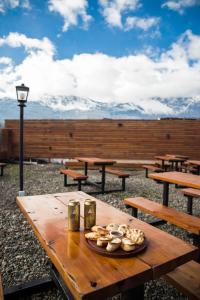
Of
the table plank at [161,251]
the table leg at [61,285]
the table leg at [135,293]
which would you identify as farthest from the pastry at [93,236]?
the table leg at [61,285]

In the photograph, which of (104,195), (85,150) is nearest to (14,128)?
(85,150)

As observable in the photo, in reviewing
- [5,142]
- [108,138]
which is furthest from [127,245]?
[5,142]

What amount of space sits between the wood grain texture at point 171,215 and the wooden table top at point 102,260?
84 centimetres

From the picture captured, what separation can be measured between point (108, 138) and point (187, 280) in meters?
10.7

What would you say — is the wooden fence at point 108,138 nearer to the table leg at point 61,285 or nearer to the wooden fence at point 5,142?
the wooden fence at point 5,142

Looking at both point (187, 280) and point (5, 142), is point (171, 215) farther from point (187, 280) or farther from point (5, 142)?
point (5, 142)

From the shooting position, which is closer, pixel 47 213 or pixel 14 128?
pixel 47 213

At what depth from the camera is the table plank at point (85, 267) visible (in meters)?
1.20

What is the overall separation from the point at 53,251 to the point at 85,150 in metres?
11.1

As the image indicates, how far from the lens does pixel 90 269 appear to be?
1324mm

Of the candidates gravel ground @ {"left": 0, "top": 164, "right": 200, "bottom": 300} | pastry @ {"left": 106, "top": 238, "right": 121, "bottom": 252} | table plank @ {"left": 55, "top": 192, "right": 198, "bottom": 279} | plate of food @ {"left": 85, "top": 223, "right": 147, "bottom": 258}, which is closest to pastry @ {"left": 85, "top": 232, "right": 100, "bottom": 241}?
plate of food @ {"left": 85, "top": 223, "right": 147, "bottom": 258}

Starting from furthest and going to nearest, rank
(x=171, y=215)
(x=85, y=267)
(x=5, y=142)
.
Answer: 1. (x=5, y=142)
2. (x=171, y=215)
3. (x=85, y=267)

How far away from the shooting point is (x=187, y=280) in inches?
77.6

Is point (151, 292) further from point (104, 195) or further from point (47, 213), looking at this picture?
point (104, 195)
